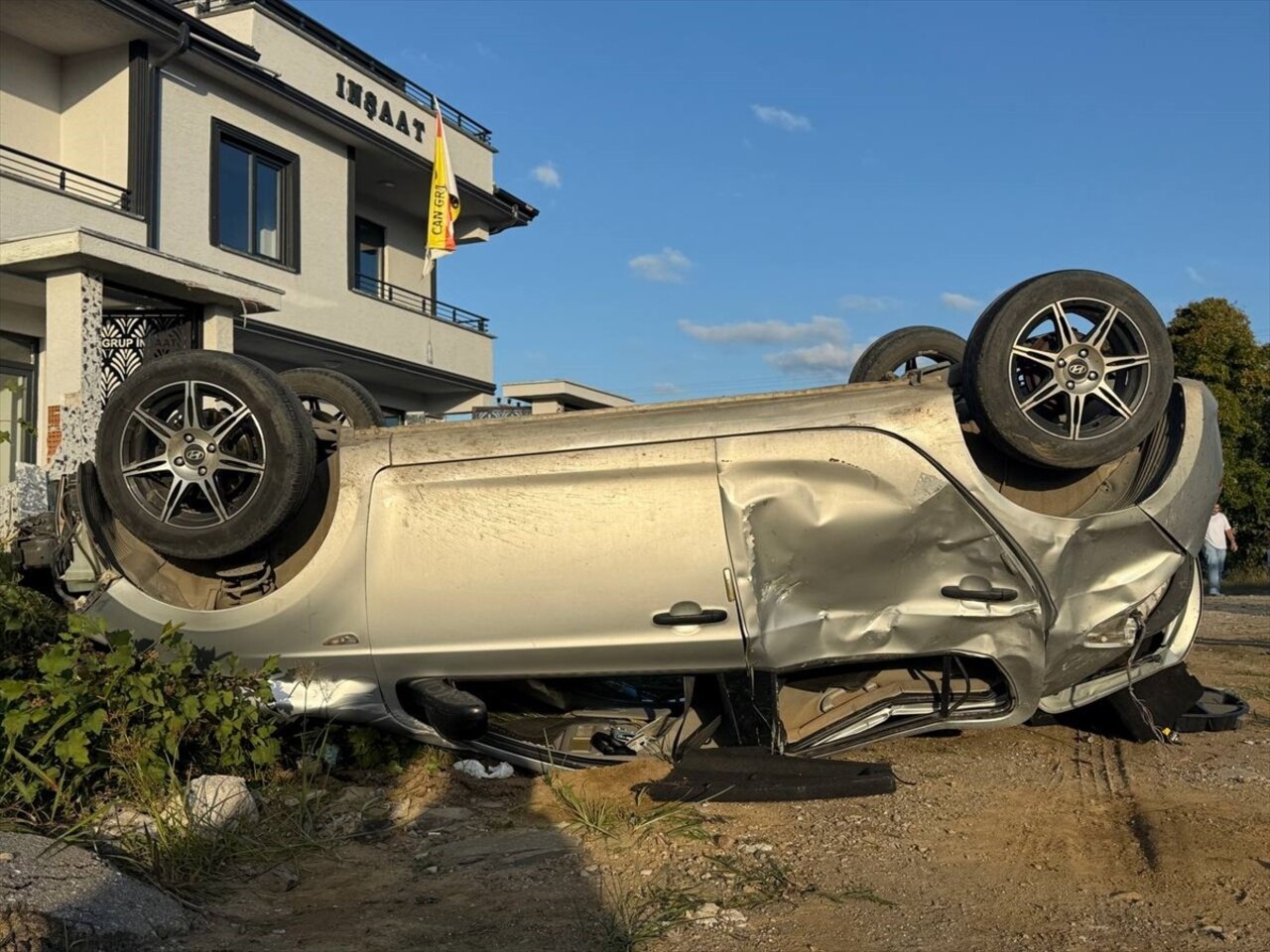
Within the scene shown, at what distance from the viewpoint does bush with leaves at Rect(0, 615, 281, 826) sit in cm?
381

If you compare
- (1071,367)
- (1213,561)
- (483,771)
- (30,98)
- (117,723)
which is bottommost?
(483,771)

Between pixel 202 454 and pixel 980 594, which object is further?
pixel 202 454

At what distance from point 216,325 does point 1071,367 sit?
990 centimetres

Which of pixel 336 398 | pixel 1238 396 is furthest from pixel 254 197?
pixel 1238 396

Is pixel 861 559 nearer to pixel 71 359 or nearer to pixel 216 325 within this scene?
pixel 71 359

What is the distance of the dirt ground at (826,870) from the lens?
10.2 feet

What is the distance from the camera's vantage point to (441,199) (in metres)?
18.7

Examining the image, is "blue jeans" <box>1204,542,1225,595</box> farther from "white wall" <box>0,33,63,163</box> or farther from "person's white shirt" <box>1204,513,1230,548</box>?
"white wall" <box>0,33,63,163</box>

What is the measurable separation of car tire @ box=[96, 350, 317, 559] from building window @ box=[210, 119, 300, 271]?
11.0m

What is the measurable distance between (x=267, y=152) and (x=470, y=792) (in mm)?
13397

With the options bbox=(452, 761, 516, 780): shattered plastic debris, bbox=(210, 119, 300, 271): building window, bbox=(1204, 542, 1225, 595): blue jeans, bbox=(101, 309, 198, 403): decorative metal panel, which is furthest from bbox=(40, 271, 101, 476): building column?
bbox=(1204, 542, 1225, 595): blue jeans

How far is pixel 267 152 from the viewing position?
1546 cm

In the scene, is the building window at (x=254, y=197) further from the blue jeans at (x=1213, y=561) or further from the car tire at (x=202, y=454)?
the blue jeans at (x=1213, y=561)

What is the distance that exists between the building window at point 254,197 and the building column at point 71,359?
15.4 ft
